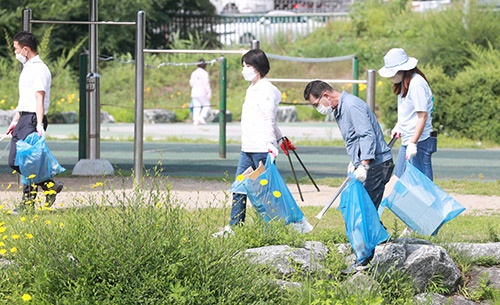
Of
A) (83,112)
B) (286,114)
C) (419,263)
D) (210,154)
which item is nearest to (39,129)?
(419,263)

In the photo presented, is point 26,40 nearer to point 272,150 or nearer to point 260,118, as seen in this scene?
point 260,118

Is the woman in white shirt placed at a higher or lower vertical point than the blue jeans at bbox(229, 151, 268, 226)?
higher

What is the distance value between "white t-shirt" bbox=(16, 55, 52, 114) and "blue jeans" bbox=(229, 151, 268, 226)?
188 cm

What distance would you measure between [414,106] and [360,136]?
1.67 meters

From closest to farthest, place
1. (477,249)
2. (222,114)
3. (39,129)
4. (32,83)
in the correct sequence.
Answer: (477,249)
(39,129)
(32,83)
(222,114)

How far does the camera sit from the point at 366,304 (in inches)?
241

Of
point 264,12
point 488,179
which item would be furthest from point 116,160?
point 264,12

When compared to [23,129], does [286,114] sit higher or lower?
lower

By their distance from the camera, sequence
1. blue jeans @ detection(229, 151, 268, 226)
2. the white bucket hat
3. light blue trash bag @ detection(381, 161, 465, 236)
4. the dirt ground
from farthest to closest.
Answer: the dirt ground
blue jeans @ detection(229, 151, 268, 226)
the white bucket hat
light blue trash bag @ detection(381, 161, 465, 236)

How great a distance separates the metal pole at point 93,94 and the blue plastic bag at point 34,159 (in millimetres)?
3624

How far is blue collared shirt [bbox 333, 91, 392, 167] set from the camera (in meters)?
6.72

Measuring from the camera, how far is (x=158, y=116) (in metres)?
23.8

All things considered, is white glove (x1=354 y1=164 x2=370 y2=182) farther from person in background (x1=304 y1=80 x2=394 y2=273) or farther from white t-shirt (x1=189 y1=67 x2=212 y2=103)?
white t-shirt (x1=189 y1=67 x2=212 y2=103)

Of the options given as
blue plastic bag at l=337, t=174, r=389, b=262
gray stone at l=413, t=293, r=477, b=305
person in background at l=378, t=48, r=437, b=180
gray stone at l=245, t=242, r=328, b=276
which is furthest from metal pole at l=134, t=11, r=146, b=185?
gray stone at l=413, t=293, r=477, b=305
